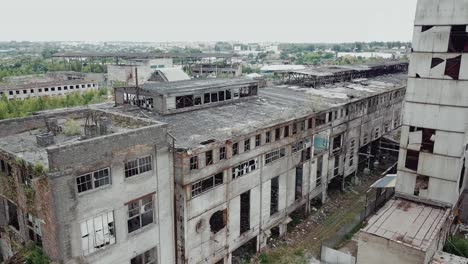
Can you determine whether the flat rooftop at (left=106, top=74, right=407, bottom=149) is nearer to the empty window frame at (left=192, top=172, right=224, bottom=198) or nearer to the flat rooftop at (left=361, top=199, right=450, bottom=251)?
the empty window frame at (left=192, top=172, right=224, bottom=198)

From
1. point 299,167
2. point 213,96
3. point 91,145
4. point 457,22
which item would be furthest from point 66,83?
point 457,22

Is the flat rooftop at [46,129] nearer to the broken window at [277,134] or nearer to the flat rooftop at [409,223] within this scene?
the broken window at [277,134]

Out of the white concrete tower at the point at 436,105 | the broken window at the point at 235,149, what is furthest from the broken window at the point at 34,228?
the white concrete tower at the point at 436,105

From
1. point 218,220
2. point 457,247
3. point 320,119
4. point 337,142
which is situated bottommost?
point 457,247

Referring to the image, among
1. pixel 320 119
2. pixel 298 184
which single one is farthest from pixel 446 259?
pixel 320 119

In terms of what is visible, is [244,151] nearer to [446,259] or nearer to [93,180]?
[93,180]

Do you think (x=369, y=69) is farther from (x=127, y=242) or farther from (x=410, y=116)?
(x=127, y=242)
